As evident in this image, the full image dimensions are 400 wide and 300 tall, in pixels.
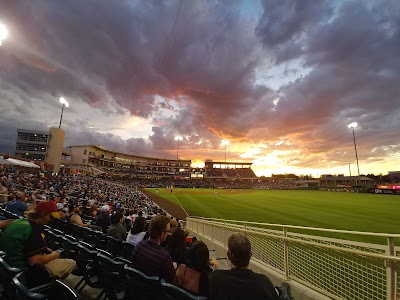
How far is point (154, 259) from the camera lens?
260cm

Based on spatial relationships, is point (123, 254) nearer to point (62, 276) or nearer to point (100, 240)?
point (100, 240)

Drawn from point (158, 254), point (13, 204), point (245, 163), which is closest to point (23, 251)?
point (158, 254)

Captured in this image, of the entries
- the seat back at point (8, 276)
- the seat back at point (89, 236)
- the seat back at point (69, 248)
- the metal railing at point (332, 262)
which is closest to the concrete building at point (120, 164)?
the seat back at point (89, 236)

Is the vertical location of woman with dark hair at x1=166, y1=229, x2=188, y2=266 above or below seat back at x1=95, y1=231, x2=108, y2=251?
above

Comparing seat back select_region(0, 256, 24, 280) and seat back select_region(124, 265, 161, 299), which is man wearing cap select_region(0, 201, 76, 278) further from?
seat back select_region(124, 265, 161, 299)

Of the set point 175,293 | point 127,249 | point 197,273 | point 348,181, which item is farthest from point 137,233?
point 348,181

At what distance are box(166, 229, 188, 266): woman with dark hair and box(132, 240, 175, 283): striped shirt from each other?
33.0 inches

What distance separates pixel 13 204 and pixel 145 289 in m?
6.13

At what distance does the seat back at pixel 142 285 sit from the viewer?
86.4 inches

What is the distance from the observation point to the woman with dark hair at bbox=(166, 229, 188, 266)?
3.44 m

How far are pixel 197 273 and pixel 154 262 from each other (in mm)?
564

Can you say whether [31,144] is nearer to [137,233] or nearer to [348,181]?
[137,233]

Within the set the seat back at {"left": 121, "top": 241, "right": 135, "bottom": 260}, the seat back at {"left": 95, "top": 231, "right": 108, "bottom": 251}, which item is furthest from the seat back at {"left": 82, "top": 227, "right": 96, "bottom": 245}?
the seat back at {"left": 121, "top": 241, "right": 135, "bottom": 260}

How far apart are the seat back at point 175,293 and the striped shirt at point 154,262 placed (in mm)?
442
